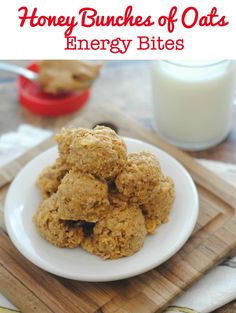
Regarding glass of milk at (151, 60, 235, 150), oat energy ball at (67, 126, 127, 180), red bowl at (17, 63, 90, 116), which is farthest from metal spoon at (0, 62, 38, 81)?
oat energy ball at (67, 126, 127, 180)

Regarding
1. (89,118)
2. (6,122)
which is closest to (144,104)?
(89,118)

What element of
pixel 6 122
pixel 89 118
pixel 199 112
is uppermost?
pixel 199 112

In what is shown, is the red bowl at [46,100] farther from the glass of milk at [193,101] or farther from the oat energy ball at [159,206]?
the oat energy ball at [159,206]

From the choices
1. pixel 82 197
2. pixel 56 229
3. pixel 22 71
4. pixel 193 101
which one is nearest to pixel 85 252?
pixel 56 229

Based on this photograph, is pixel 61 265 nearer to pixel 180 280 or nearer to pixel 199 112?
pixel 180 280

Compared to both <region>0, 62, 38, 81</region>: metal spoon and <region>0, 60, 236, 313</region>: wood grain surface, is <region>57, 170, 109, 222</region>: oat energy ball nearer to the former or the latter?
Answer: <region>0, 60, 236, 313</region>: wood grain surface

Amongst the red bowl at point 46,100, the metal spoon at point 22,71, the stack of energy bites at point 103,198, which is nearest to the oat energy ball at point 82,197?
the stack of energy bites at point 103,198
